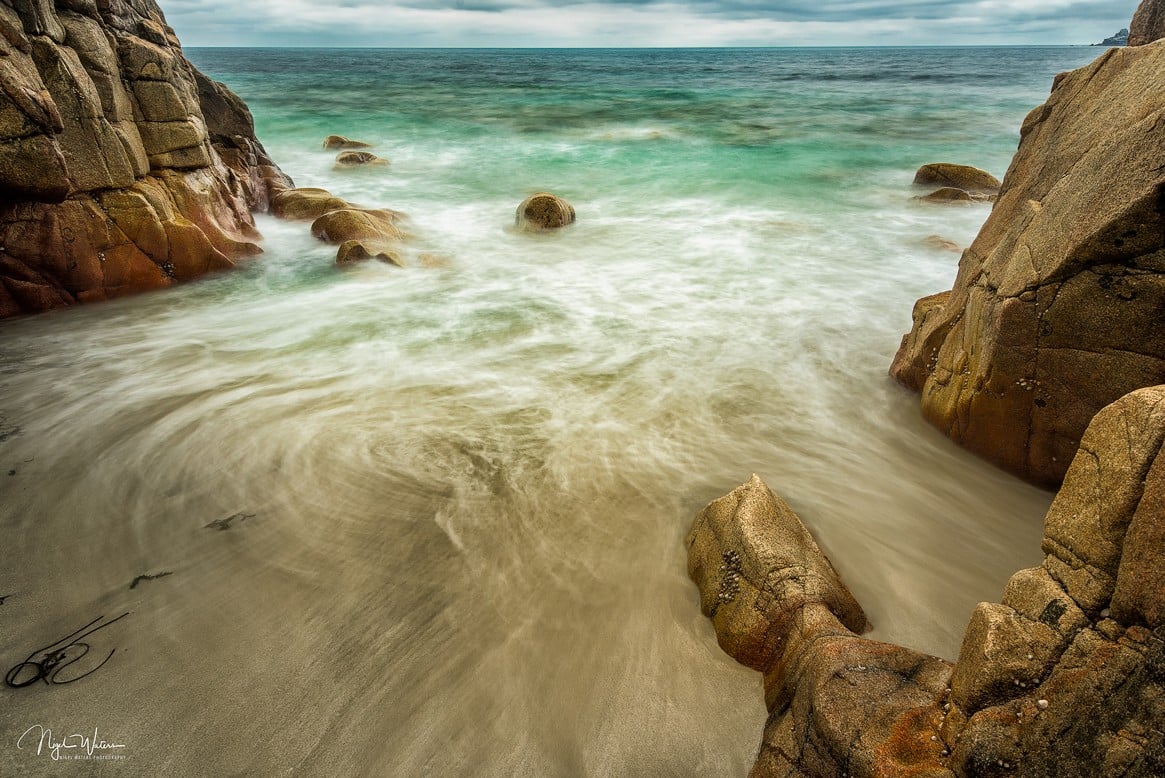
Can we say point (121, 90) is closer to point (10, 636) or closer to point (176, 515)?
point (176, 515)

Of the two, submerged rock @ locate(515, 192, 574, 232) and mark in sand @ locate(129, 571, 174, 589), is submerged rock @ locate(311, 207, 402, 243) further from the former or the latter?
mark in sand @ locate(129, 571, 174, 589)

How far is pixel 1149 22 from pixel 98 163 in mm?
29927

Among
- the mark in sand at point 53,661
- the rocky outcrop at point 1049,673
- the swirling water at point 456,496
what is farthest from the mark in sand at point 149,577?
the rocky outcrop at point 1049,673

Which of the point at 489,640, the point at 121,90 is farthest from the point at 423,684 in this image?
the point at 121,90

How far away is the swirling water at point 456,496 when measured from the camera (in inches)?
119

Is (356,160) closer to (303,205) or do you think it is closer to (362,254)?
(303,205)

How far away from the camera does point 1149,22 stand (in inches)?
772

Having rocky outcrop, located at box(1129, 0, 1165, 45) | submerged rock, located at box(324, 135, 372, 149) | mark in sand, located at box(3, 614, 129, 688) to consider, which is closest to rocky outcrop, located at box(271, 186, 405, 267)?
mark in sand, located at box(3, 614, 129, 688)

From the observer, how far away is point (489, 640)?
345cm

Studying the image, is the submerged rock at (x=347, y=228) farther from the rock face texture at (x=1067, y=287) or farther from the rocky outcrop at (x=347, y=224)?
the rock face texture at (x=1067, y=287)

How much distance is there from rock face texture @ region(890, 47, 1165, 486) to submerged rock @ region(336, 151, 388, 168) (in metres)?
18.5

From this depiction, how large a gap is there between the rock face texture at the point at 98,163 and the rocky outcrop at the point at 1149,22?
27306 mm

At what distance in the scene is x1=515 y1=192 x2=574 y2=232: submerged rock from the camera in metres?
12.5

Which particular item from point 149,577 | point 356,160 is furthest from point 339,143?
point 149,577
